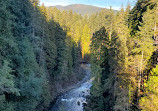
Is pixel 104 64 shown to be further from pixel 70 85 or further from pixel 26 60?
pixel 70 85

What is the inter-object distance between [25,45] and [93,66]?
35.3 ft

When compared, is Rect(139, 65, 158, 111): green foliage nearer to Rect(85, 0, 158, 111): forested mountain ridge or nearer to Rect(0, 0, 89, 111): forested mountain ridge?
Rect(85, 0, 158, 111): forested mountain ridge

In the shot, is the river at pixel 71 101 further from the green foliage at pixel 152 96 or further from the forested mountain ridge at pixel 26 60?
the green foliage at pixel 152 96

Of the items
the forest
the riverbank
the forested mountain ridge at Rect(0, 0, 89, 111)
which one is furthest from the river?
the forest

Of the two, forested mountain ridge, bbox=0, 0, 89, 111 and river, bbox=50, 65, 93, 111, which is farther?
river, bbox=50, 65, 93, 111

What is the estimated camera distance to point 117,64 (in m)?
16.5

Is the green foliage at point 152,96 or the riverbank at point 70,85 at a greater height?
the green foliage at point 152,96

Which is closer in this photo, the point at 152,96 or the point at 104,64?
the point at 152,96

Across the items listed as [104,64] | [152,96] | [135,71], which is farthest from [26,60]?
[152,96]

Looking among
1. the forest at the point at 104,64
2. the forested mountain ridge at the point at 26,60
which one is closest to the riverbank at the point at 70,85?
the forested mountain ridge at the point at 26,60

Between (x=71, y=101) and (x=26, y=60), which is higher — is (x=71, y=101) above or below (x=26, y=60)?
below

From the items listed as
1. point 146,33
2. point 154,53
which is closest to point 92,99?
point 154,53

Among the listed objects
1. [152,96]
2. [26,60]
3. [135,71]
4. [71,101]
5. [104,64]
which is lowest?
[71,101]

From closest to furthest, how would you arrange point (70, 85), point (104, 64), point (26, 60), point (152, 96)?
point (152, 96), point (26, 60), point (104, 64), point (70, 85)
